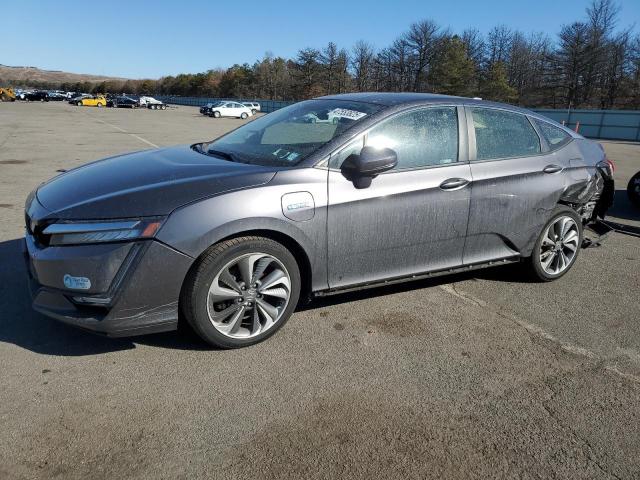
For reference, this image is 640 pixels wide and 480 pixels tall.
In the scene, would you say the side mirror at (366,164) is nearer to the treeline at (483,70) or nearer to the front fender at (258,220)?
the front fender at (258,220)

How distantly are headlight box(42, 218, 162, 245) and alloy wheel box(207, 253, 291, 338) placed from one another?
491mm

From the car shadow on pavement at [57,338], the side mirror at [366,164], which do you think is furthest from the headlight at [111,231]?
the side mirror at [366,164]

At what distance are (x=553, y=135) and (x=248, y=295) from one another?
10.7 feet

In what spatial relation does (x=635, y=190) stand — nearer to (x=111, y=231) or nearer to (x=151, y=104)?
(x=111, y=231)

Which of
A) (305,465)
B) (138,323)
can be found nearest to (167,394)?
(138,323)

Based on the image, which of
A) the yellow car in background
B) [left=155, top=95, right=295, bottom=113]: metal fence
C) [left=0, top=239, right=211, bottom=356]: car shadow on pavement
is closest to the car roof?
[left=0, top=239, right=211, bottom=356]: car shadow on pavement

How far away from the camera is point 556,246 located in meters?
4.54

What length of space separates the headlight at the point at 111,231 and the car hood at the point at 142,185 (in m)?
0.05

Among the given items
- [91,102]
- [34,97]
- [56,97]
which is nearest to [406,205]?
[91,102]

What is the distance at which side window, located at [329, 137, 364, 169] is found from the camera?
3.34 meters

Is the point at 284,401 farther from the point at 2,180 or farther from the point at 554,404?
the point at 2,180

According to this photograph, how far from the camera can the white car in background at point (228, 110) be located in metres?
48.6

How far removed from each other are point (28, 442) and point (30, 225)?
4.61ft

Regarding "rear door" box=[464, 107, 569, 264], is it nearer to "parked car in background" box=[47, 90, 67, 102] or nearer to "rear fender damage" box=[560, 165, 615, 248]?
"rear fender damage" box=[560, 165, 615, 248]
